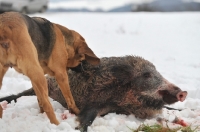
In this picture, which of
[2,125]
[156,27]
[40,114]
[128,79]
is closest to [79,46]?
[128,79]

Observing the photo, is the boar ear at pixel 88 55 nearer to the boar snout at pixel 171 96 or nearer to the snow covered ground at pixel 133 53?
the snow covered ground at pixel 133 53

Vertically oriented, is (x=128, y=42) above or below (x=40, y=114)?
below

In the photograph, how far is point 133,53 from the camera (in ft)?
38.7

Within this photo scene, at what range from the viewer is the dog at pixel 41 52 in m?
4.70

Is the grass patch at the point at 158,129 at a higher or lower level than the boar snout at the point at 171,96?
lower

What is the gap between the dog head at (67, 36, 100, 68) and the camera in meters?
6.03

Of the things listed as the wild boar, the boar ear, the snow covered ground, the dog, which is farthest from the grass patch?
the boar ear

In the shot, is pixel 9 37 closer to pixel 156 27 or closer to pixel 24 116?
pixel 24 116

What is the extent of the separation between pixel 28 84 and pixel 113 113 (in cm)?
262

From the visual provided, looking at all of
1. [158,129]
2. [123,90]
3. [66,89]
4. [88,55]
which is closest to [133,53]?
[88,55]

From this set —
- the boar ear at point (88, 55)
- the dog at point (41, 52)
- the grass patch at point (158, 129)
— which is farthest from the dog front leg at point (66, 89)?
the grass patch at point (158, 129)

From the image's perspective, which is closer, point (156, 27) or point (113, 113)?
point (113, 113)

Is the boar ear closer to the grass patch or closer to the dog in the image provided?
the dog

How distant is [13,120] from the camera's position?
5117 millimetres
